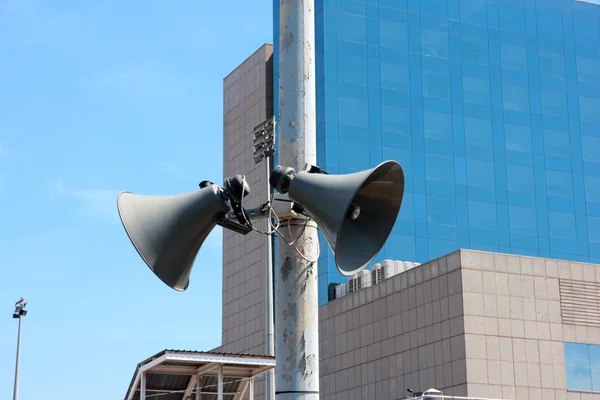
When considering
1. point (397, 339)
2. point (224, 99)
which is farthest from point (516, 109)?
point (397, 339)

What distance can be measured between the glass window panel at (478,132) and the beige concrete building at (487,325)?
65.2 ft

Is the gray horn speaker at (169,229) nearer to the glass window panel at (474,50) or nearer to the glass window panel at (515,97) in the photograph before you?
the glass window panel at (474,50)

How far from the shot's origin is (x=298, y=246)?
21.4ft

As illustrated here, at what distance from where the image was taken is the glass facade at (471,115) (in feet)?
190

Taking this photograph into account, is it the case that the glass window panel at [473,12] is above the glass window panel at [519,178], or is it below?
above

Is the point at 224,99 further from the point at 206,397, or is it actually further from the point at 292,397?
the point at 292,397

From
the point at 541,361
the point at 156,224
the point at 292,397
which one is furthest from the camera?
the point at 541,361

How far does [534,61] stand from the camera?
64.8 metres

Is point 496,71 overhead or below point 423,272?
overhead

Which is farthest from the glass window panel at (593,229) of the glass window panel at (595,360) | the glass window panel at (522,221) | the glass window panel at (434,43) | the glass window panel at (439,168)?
the glass window panel at (595,360)

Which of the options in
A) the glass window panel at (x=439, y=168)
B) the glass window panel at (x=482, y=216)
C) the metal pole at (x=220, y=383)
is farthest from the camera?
the glass window panel at (x=482, y=216)

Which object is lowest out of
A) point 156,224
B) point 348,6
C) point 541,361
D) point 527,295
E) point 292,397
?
point 292,397

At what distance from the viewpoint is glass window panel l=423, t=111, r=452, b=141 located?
6019 centimetres

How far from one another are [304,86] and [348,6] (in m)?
53.8
